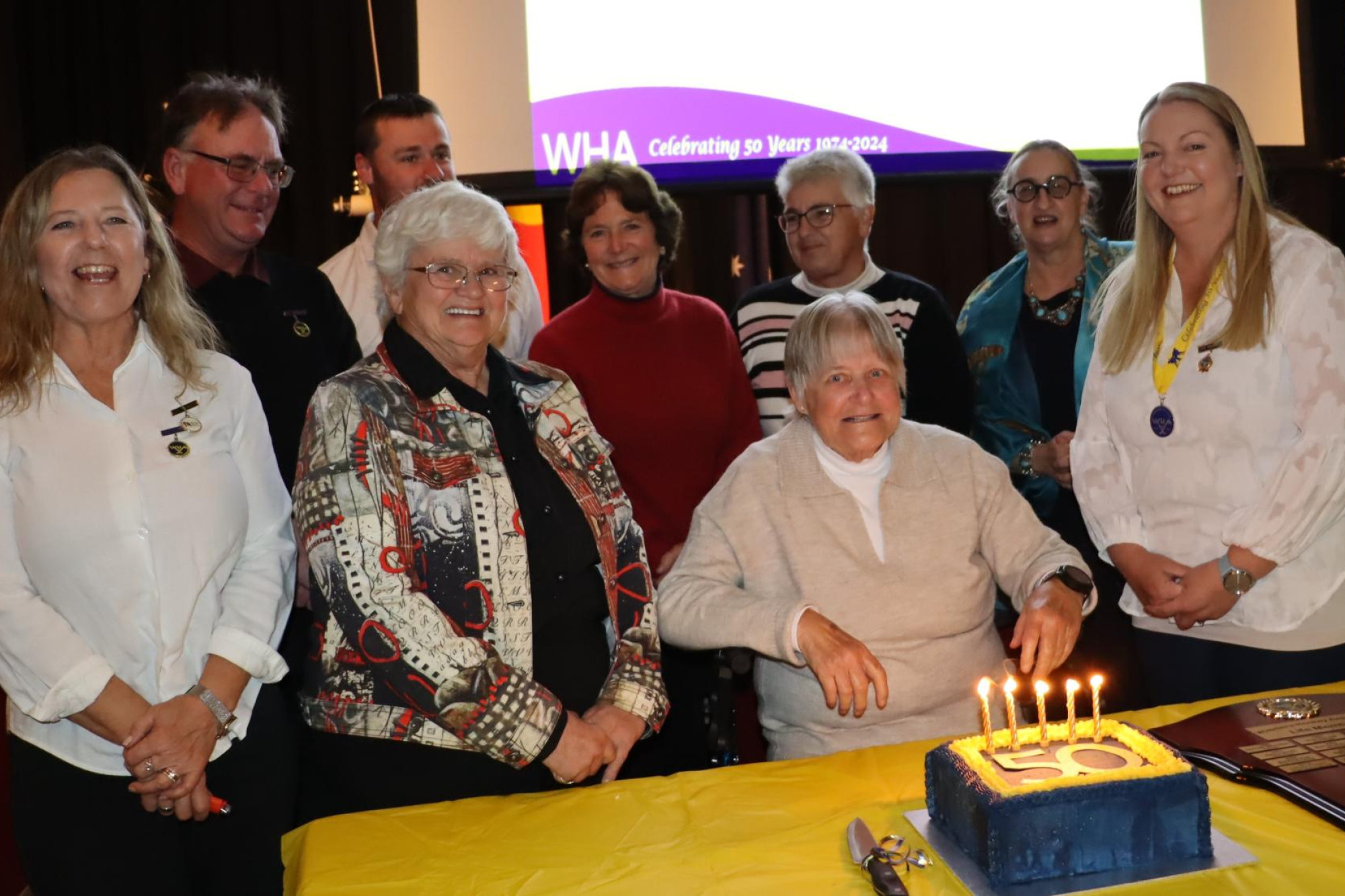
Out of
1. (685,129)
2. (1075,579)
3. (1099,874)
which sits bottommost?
(1099,874)

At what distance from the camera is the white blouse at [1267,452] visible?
2367 mm

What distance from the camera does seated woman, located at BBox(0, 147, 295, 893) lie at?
2.07 m

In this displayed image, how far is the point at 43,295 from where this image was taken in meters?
2.21

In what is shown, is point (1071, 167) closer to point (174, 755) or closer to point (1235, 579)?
point (1235, 579)

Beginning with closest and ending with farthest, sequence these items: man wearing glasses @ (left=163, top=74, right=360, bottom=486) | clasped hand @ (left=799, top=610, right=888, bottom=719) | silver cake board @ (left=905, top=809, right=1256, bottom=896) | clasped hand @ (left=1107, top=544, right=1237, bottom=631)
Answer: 1. silver cake board @ (left=905, top=809, right=1256, bottom=896)
2. clasped hand @ (left=799, top=610, right=888, bottom=719)
3. clasped hand @ (left=1107, top=544, right=1237, bottom=631)
4. man wearing glasses @ (left=163, top=74, right=360, bottom=486)

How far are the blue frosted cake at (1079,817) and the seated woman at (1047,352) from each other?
1.85 m

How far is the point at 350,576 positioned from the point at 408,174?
1646 mm

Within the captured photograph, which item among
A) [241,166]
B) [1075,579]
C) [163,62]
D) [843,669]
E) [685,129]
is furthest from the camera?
[163,62]

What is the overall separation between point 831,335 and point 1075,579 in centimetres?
67

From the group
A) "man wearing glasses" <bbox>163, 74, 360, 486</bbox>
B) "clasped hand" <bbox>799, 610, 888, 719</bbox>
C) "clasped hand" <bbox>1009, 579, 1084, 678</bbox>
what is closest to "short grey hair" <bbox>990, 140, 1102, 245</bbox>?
"clasped hand" <bbox>1009, 579, 1084, 678</bbox>

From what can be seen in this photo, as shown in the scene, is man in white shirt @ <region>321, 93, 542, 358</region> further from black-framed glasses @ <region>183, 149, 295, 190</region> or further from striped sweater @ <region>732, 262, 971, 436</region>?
striped sweater @ <region>732, 262, 971, 436</region>

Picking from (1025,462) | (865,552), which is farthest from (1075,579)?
(1025,462)

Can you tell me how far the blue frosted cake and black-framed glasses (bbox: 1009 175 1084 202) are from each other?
2194mm

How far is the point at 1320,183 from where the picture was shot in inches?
221
